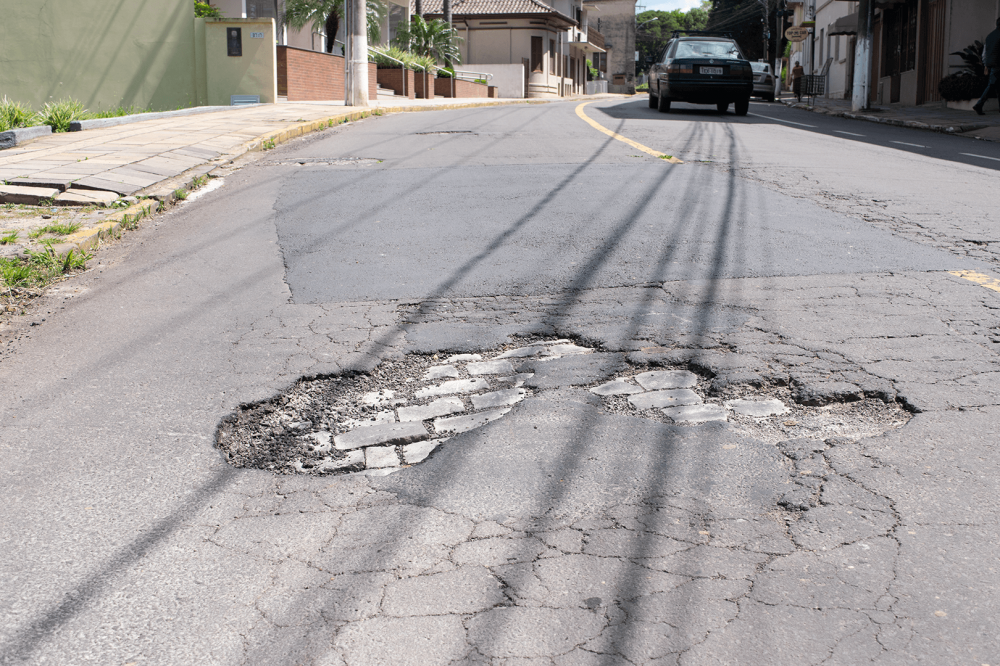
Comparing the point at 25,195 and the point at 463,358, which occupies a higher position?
the point at 25,195

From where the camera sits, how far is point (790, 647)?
198 cm

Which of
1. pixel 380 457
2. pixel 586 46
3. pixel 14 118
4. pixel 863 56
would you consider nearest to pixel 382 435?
pixel 380 457

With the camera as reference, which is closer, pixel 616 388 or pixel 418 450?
pixel 418 450

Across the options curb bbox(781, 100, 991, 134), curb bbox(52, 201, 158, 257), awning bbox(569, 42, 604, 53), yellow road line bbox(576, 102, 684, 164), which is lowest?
curb bbox(52, 201, 158, 257)

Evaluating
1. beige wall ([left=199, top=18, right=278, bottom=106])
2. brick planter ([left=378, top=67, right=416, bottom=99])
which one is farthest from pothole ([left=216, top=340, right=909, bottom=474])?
brick planter ([left=378, top=67, right=416, bottom=99])

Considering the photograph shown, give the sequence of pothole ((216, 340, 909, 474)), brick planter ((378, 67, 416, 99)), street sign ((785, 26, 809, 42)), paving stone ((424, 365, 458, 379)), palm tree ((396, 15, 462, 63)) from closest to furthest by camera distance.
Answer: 1. pothole ((216, 340, 909, 474))
2. paving stone ((424, 365, 458, 379))
3. brick planter ((378, 67, 416, 99))
4. palm tree ((396, 15, 462, 63))
5. street sign ((785, 26, 809, 42))

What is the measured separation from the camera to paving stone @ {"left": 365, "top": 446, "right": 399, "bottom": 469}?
2.88m

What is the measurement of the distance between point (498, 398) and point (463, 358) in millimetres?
486

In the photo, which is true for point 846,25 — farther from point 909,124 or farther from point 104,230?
point 104,230

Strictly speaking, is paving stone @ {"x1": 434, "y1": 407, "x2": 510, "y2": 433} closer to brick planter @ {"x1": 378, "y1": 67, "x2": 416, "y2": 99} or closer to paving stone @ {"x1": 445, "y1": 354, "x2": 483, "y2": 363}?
paving stone @ {"x1": 445, "y1": 354, "x2": 483, "y2": 363}

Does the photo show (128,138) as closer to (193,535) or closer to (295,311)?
(295,311)

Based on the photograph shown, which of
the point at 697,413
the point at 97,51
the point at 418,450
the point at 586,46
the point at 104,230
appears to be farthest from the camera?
the point at 586,46

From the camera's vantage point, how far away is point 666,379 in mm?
3527

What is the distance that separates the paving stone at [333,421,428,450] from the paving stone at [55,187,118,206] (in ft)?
15.6
